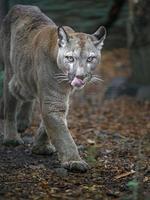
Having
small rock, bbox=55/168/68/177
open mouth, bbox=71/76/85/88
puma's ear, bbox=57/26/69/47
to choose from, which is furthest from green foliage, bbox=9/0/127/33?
small rock, bbox=55/168/68/177

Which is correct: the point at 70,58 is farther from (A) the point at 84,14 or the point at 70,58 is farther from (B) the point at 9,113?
(A) the point at 84,14

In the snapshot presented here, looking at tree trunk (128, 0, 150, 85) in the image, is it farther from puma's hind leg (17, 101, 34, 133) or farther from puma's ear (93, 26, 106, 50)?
puma's ear (93, 26, 106, 50)

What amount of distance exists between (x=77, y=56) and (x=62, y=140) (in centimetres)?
77

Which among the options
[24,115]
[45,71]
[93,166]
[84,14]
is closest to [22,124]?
[24,115]

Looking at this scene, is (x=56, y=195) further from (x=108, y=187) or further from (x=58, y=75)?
(x=58, y=75)

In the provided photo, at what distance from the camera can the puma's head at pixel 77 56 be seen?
540cm

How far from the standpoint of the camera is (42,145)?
245 inches

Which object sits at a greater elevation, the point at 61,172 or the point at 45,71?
the point at 45,71

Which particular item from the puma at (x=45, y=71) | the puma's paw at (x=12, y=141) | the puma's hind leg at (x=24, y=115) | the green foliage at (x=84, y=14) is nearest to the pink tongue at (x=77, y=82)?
the puma at (x=45, y=71)

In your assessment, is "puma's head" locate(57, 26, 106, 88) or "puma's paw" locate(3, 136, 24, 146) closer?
"puma's head" locate(57, 26, 106, 88)

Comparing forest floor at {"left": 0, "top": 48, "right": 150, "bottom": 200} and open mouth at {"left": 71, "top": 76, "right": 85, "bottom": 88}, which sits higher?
open mouth at {"left": 71, "top": 76, "right": 85, "bottom": 88}

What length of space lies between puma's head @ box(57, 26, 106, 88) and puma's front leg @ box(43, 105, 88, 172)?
1.18ft

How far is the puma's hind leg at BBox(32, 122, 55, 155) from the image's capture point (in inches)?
245

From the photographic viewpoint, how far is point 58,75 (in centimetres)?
577
